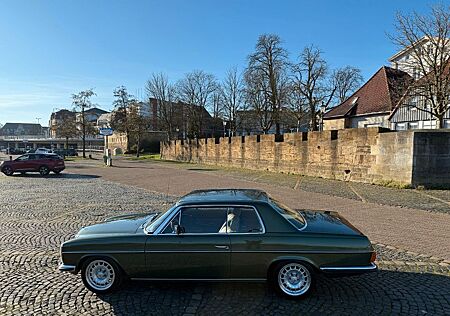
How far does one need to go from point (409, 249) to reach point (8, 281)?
22.2 ft

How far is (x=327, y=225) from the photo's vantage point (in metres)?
4.43

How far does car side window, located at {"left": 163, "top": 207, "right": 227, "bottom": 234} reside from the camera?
4145 millimetres

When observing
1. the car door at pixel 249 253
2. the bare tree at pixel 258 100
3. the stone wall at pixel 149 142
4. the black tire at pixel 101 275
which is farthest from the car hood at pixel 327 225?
the stone wall at pixel 149 142

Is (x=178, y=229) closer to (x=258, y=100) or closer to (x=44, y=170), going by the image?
(x=44, y=170)

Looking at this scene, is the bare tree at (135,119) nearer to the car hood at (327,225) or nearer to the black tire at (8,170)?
the black tire at (8,170)

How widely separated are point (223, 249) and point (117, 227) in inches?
65.5

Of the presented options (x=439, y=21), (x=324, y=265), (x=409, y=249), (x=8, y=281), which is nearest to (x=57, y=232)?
(x=8, y=281)

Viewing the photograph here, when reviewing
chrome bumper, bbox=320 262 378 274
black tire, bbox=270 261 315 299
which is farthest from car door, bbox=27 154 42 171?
chrome bumper, bbox=320 262 378 274

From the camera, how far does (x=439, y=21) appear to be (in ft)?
57.7

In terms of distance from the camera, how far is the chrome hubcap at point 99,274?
4.22 m

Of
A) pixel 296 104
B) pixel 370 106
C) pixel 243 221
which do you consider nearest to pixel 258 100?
pixel 296 104

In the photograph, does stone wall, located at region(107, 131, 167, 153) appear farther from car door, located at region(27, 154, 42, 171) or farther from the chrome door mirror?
the chrome door mirror

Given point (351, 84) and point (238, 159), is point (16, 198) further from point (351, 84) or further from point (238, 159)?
point (351, 84)

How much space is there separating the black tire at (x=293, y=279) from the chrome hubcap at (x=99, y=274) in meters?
2.12
